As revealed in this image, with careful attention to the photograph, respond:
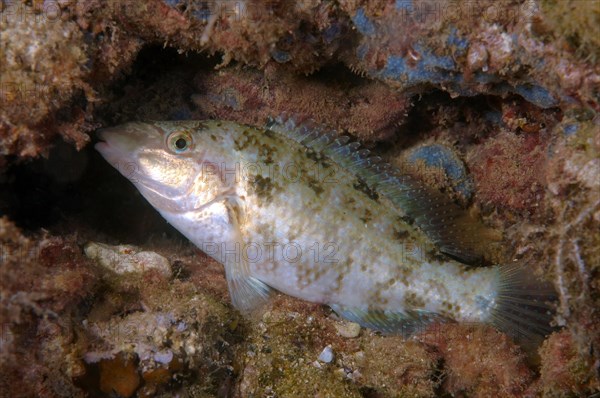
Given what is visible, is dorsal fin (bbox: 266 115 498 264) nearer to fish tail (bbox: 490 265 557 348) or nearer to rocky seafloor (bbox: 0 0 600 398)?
rocky seafloor (bbox: 0 0 600 398)

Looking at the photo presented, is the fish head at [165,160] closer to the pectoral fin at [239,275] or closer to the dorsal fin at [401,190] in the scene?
the pectoral fin at [239,275]

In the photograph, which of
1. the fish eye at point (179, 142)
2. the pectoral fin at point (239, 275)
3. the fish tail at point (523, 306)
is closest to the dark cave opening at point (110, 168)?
the fish eye at point (179, 142)

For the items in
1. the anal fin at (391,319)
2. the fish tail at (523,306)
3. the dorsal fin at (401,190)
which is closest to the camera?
the fish tail at (523,306)

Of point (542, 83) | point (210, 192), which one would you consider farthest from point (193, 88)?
point (542, 83)

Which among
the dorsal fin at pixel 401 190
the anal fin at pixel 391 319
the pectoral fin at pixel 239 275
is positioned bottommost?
the anal fin at pixel 391 319

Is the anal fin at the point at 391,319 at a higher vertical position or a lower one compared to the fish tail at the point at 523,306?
lower

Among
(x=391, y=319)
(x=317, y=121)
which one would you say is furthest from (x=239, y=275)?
(x=317, y=121)
